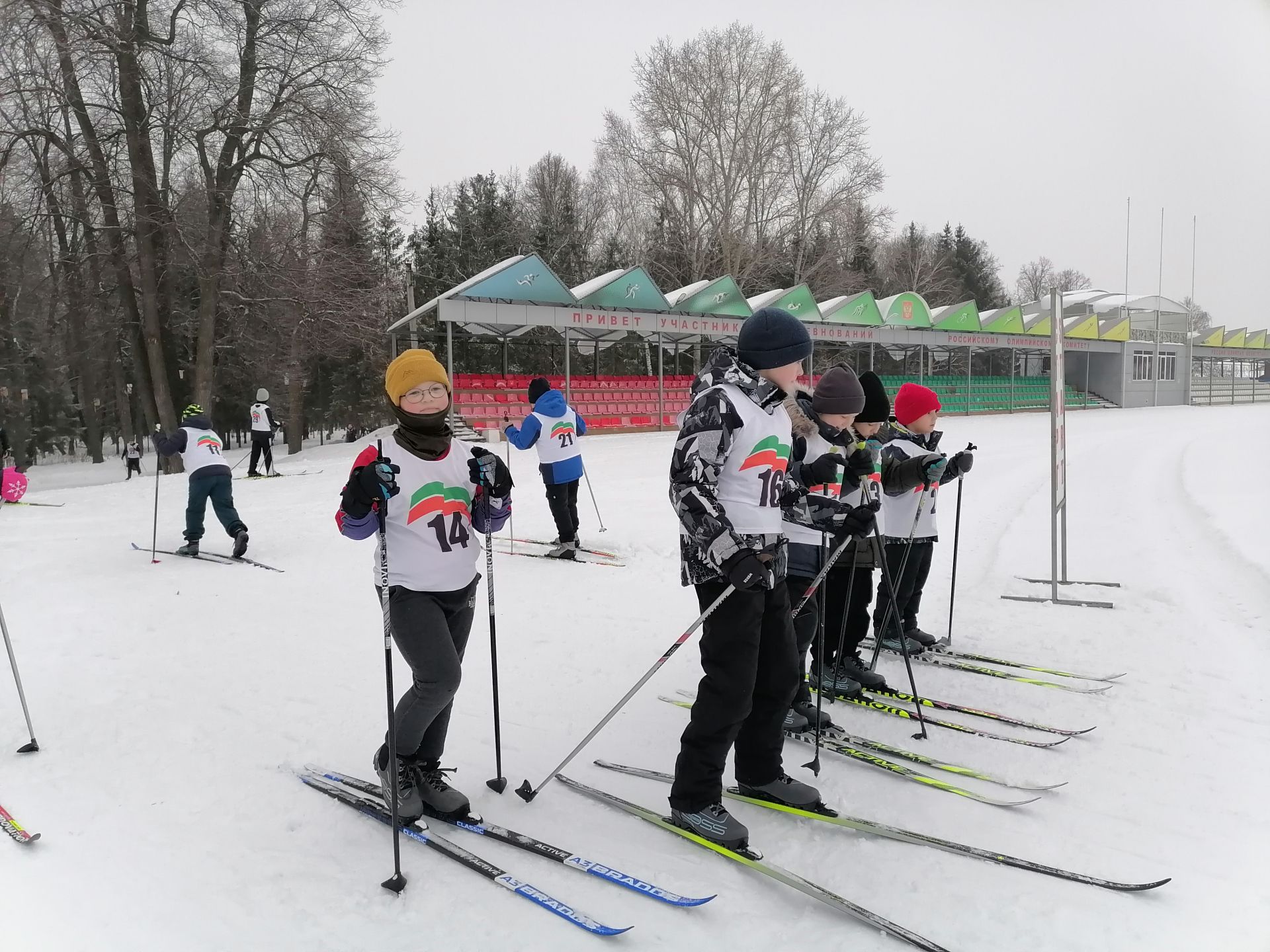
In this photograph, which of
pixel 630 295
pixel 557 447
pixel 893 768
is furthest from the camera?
pixel 630 295

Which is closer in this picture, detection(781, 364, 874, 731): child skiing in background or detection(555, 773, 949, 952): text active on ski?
detection(555, 773, 949, 952): text active on ski

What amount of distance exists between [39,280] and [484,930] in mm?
22675

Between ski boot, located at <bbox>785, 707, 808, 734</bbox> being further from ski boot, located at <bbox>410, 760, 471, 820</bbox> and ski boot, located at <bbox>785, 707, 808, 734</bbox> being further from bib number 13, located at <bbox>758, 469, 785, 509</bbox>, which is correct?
ski boot, located at <bbox>410, 760, 471, 820</bbox>

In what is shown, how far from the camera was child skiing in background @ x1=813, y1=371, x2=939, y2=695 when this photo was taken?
13.4 ft

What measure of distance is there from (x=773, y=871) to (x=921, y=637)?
8.83 ft

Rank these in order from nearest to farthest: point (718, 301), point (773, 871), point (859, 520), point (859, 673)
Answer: point (773, 871), point (859, 520), point (859, 673), point (718, 301)

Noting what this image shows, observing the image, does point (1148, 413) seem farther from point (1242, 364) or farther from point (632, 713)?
point (632, 713)

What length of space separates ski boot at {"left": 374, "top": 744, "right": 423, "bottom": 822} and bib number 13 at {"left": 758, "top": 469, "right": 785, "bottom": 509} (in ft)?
5.29

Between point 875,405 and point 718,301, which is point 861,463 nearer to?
point 875,405

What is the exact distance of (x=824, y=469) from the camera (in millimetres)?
3385

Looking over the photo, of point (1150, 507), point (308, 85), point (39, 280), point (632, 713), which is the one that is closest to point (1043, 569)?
point (1150, 507)

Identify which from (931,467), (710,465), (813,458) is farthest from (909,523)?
(710,465)

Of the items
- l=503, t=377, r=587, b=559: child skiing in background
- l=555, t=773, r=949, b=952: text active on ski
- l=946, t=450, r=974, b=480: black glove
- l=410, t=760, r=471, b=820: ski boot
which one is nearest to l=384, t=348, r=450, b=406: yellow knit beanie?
l=410, t=760, r=471, b=820: ski boot

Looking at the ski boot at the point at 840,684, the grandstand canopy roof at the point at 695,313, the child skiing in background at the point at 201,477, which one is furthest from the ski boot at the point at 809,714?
the grandstand canopy roof at the point at 695,313
